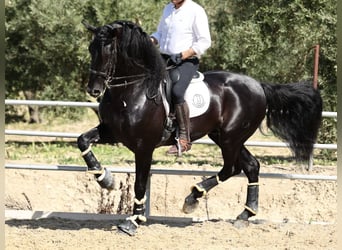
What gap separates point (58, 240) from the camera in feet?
19.2

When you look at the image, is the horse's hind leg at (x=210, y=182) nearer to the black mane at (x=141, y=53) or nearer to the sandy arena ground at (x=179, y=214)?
the sandy arena ground at (x=179, y=214)

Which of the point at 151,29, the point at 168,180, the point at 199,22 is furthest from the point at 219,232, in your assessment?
the point at 151,29

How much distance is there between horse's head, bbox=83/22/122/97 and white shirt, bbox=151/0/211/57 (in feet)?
2.24

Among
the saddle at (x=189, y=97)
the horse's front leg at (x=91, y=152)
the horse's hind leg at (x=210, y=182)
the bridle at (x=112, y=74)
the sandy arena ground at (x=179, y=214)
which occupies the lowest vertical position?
the sandy arena ground at (x=179, y=214)

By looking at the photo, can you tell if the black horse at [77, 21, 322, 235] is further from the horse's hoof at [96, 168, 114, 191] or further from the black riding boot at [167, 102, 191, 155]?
the black riding boot at [167, 102, 191, 155]

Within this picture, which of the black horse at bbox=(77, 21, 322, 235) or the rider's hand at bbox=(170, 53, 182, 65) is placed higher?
the rider's hand at bbox=(170, 53, 182, 65)

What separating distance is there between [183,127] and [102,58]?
3.63ft

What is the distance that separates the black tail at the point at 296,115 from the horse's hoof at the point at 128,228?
78.6 inches

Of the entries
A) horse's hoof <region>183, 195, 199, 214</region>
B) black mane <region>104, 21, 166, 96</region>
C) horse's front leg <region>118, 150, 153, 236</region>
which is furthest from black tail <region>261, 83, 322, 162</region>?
horse's front leg <region>118, 150, 153, 236</region>

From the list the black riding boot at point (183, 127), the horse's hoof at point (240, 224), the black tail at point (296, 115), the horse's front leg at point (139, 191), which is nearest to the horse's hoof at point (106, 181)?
the horse's front leg at point (139, 191)

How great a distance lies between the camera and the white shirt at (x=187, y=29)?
243 inches

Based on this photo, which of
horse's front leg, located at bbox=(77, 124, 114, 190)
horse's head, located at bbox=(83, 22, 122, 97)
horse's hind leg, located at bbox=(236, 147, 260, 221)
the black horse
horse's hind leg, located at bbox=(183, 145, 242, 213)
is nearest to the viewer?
horse's head, located at bbox=(83, 22, 122, 97)

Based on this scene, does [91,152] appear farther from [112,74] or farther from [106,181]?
[112,74]

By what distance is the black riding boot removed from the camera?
242 inches
